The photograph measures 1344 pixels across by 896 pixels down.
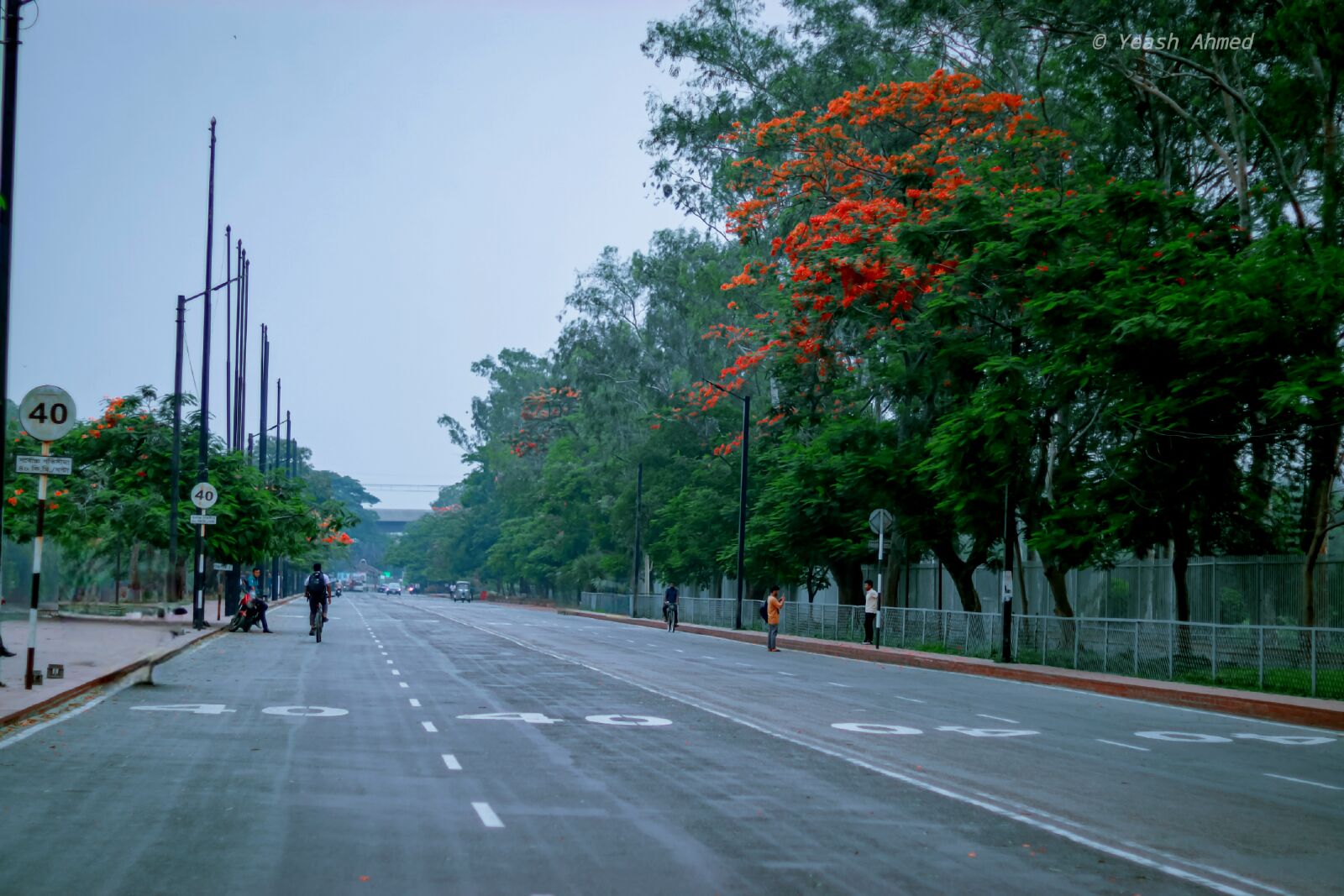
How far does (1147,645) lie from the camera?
29.0m

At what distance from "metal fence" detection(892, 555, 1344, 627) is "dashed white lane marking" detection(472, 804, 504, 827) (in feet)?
74.4

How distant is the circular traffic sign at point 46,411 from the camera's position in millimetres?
19203

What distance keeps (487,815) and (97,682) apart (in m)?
13.4

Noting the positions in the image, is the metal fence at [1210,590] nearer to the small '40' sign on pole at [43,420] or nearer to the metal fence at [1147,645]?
the metal fence at [1147,645]

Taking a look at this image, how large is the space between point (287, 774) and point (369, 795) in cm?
148

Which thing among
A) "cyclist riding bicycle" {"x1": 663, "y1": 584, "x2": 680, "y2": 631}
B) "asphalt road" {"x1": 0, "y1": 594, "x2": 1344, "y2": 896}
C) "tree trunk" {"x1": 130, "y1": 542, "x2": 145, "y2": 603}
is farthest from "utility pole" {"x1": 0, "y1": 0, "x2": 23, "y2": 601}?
"cyclist riding bicycle" {"x1": 663, "y1": 584, "x2": 680, "y2": 631}

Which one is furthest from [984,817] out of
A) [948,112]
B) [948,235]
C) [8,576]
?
[8,576]

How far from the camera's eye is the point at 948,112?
41594 mm

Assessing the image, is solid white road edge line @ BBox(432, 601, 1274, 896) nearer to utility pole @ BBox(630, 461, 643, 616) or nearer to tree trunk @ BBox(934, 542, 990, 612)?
tree trunk @ BBox(934, 542, 990, 612)

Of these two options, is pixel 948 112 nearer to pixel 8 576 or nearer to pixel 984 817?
pixel 984 817

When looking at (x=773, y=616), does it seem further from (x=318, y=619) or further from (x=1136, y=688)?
(x=1136, y=688)

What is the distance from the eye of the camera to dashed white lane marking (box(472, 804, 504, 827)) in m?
10.5

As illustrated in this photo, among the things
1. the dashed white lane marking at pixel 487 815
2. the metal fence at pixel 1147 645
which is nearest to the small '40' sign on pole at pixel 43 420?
the dashed white lane marking at pixel 487 815

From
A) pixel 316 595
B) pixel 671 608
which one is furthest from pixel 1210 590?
pixel 671 608
